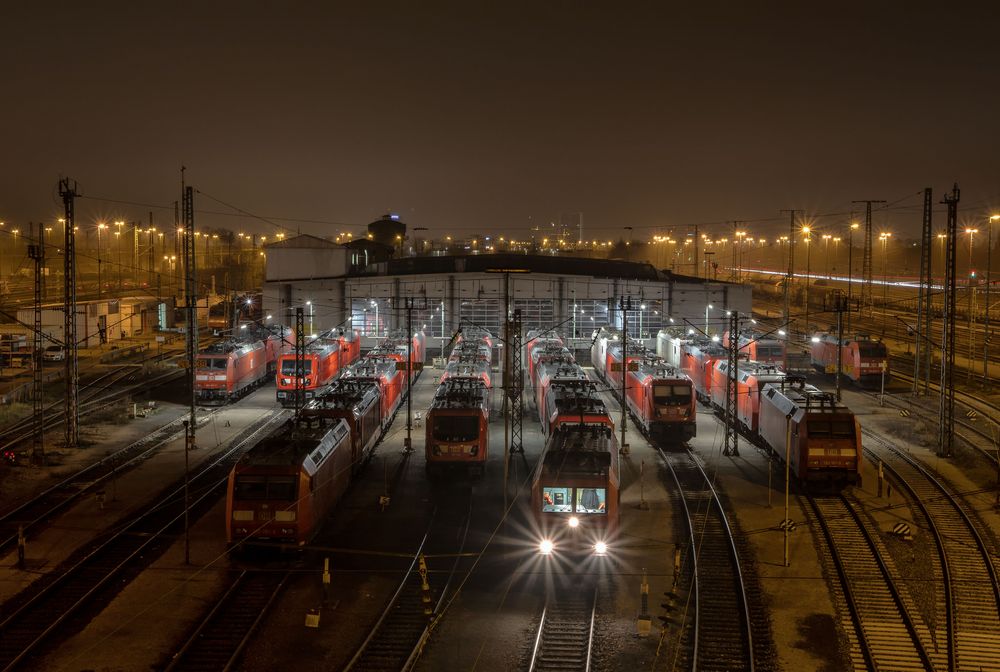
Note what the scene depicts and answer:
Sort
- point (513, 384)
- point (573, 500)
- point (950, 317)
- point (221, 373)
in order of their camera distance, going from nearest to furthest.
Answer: point (573, 500), point (950, 317), point (513, 384), point (221, 373)

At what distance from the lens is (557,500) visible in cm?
1808

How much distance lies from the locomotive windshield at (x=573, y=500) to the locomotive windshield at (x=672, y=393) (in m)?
11.6

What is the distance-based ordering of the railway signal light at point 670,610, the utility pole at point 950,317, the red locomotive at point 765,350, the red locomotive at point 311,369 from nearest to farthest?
the railway signal light at point 670,610, the utility pole at point 950,317, the red locomotive at point 311,369, the red locomotive at point 765,350

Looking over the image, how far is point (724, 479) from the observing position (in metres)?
25.5

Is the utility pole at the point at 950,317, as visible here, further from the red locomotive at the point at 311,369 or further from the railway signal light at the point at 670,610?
the red locomotive at the point at 311,369

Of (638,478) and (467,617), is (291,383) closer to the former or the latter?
(638,478)

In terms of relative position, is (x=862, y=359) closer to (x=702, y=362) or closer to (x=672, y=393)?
(x=702, y=362)

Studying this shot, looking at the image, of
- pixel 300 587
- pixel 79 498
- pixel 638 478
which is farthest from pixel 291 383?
pixel 300 587

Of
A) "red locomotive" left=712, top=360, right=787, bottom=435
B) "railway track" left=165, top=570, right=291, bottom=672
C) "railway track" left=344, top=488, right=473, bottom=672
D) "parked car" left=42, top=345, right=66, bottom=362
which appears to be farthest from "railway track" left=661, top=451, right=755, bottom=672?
"parked car" left=42, top=345, right=66, bottom=362

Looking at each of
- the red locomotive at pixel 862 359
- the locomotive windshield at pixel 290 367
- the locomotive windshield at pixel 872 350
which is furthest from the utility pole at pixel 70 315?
the locomotive windshield at pixel 872 350

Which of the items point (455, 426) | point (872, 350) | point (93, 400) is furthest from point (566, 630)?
point (872, 350)

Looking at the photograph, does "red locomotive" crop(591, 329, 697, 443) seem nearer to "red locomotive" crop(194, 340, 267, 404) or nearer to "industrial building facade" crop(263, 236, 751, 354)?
"red locomotive" crop(194, 340, 267, 404)

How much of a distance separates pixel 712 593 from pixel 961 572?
237 inches

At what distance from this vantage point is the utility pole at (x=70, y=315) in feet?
86.2
